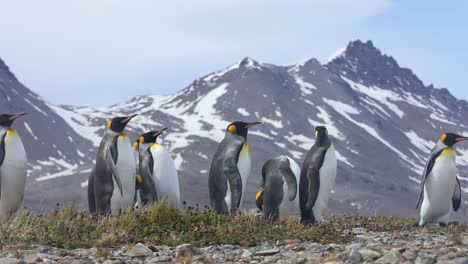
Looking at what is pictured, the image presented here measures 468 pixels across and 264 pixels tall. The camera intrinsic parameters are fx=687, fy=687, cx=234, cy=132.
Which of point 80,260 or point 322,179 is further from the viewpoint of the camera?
point 322,179

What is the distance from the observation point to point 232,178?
51.7ft

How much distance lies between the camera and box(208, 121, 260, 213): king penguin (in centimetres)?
1576

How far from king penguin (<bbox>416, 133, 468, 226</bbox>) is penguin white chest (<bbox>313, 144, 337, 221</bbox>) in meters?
2.66

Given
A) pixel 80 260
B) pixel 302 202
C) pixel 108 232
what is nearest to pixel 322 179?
pixel 302 202

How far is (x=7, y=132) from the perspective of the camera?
1462 centimetres

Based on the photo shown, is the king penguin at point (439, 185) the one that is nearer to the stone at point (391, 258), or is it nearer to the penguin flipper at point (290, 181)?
the penguin flipper at point (290, 181)

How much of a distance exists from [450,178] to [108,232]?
8665 mm

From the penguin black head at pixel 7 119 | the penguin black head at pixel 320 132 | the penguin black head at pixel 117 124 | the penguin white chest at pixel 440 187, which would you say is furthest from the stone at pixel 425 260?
the penguin black head at pixel 7 119

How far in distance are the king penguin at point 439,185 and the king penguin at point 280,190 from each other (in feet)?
11.0

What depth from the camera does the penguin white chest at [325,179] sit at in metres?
14.4

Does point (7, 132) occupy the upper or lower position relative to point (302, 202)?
upper

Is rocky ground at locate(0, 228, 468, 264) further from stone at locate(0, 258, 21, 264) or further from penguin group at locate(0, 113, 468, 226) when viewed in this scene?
penguin group at locate(0, 113, 468, 226)

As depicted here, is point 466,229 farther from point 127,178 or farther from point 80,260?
point 80,260

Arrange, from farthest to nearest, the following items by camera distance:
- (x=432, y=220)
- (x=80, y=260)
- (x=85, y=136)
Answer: (x=85, y=136) < (x=432, y=220) < (x=80, y=260)
